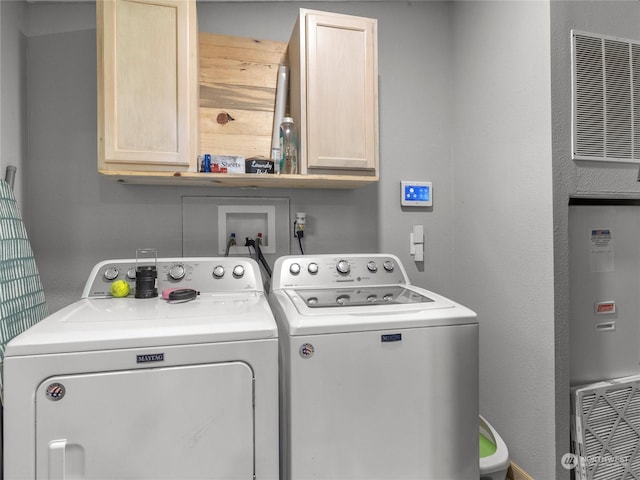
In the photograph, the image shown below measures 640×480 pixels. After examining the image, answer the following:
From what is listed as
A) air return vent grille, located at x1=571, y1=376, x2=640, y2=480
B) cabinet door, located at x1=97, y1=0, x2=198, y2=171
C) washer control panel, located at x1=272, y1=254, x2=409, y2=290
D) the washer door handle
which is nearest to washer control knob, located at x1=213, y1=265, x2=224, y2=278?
washer control panel, located at x1=272, y1=254, x2=409, y2=290

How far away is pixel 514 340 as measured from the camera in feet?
5.66

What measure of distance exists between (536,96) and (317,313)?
1.34 metres

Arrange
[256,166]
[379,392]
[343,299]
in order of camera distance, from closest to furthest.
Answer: [379,392] → [343,299] → [256,166]

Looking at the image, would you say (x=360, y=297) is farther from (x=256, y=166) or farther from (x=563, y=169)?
(x=563, y=169)

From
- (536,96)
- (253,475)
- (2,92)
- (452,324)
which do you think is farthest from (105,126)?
(536,96)

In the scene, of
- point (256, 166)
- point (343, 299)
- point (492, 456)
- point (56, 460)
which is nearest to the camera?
point (56, 460)

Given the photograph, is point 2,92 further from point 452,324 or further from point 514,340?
point 514,340

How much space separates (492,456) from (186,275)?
1.55m

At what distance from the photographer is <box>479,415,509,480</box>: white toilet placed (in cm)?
151

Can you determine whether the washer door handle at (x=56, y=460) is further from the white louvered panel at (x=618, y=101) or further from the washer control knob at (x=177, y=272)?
the white louvered panel at (x=618, y=101)

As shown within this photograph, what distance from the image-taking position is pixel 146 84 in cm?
152

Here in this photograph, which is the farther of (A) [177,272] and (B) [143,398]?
(A) [177,272]

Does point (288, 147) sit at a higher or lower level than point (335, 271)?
higher

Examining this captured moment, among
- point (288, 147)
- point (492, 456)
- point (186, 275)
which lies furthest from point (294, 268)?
point (492, 456)
